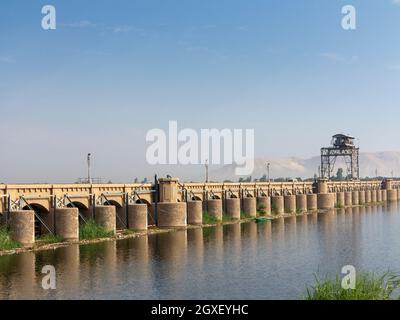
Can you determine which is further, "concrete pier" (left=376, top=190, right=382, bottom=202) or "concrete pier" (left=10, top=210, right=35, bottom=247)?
"concrete pier" (left=376, top=190, right=382, bottom=202)

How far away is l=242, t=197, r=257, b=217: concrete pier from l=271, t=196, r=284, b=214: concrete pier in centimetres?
998

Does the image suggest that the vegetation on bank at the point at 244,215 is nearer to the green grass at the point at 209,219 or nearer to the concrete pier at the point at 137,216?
the green grass at the point at 209,219

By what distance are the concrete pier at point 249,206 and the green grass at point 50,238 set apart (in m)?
47.1

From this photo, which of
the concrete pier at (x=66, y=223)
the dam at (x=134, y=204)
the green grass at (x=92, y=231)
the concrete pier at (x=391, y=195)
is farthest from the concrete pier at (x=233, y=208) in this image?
the concrete pier at (x=391, y=195)

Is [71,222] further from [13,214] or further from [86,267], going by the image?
[86,267]

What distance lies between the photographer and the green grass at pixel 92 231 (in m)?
63.8

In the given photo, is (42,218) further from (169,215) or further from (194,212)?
(194,212)

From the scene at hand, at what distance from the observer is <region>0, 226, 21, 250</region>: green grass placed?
5349 centimetres

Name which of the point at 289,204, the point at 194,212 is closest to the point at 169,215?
the point at 194,212

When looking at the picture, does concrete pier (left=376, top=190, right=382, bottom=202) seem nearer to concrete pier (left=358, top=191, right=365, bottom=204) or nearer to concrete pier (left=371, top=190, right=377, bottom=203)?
concrete pier (left=371, top=190, right=377, bottom=203)

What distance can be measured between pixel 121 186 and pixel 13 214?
70.2 ft

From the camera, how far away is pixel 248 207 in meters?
101

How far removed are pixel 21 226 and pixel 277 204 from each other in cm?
6588

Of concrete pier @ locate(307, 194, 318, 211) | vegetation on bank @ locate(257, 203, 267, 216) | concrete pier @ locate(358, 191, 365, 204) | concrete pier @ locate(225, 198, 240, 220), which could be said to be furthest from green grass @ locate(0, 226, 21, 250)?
concrete pier @ locate(358, 191, 365, 204)
